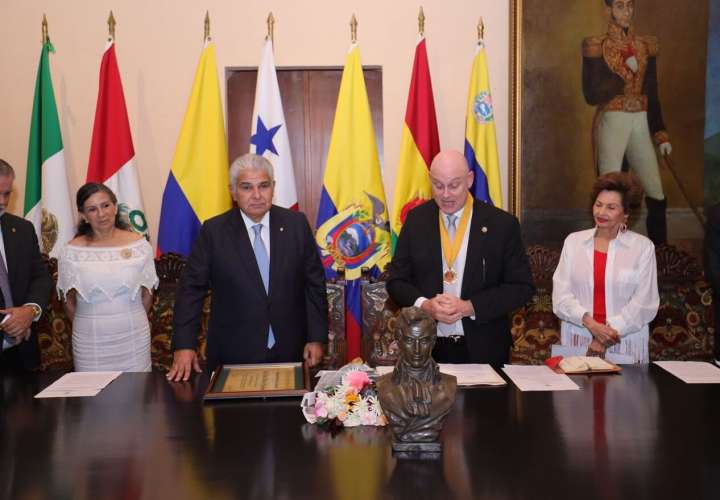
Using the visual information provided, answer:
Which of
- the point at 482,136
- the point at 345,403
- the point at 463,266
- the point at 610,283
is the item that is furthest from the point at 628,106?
the point at 345,403

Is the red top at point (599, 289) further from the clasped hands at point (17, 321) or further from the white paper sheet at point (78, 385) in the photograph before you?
the clasped hands at point (17, 321)

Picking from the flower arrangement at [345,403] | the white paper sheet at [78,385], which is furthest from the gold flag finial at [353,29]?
the flower arrangement at [345,403]

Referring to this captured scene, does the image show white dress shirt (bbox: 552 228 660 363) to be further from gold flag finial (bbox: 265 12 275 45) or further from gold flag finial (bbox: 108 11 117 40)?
gold flag finial (bbox: 108 11 117 40)

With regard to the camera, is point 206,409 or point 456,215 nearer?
point 206,409

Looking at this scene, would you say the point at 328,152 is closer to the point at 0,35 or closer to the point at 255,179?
the point at 255,179

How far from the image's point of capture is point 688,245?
16.1ft

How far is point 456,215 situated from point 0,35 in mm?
3866

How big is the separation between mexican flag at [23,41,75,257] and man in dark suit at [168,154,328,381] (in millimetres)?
2123

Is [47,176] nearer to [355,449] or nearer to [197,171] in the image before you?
[197,171]

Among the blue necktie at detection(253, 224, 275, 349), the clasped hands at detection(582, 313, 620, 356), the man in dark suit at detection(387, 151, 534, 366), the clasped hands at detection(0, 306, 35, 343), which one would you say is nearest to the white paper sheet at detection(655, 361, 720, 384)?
the clasped hands at detection(582, 313, 620, 356)

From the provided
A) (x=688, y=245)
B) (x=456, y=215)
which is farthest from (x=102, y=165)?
(x=688, y=245)

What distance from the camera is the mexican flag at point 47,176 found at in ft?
14.9

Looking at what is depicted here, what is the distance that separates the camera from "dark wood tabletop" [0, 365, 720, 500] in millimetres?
1509

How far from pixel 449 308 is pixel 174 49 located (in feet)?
10.7
